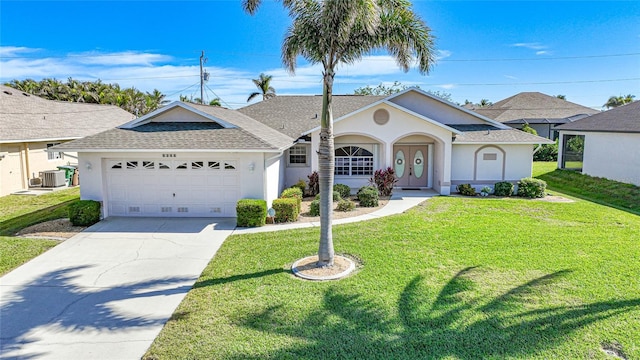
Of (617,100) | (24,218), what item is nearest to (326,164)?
(24,218)

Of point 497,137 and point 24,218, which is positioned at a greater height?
point 497,137

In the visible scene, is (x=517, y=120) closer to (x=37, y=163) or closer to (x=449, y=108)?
(x=449, y=108)

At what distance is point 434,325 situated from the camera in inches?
272

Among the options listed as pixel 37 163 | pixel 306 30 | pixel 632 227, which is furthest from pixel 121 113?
pixel 632 227

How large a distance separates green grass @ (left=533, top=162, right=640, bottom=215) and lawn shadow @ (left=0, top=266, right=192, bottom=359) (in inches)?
706

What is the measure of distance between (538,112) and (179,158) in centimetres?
3623

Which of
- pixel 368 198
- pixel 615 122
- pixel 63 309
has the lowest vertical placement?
pixel 63 309

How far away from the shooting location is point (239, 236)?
12461 mm

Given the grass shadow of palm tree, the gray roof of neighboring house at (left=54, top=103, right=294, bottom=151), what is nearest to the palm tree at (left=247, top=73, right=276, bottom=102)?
the gray roof of neighboring house at (left=54, top=103, right=294, bottom=151)

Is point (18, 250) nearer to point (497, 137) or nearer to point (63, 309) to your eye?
point (63, 309)

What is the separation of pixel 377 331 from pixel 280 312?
183cm

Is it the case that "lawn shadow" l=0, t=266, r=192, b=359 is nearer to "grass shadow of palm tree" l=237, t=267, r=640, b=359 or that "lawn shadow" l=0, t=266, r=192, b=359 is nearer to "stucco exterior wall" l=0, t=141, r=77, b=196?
"grass shadow of palm tree" l=237, t=267, r=640, b=359

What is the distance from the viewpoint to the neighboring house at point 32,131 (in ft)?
64.5

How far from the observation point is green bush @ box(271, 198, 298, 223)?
14.1 metres
